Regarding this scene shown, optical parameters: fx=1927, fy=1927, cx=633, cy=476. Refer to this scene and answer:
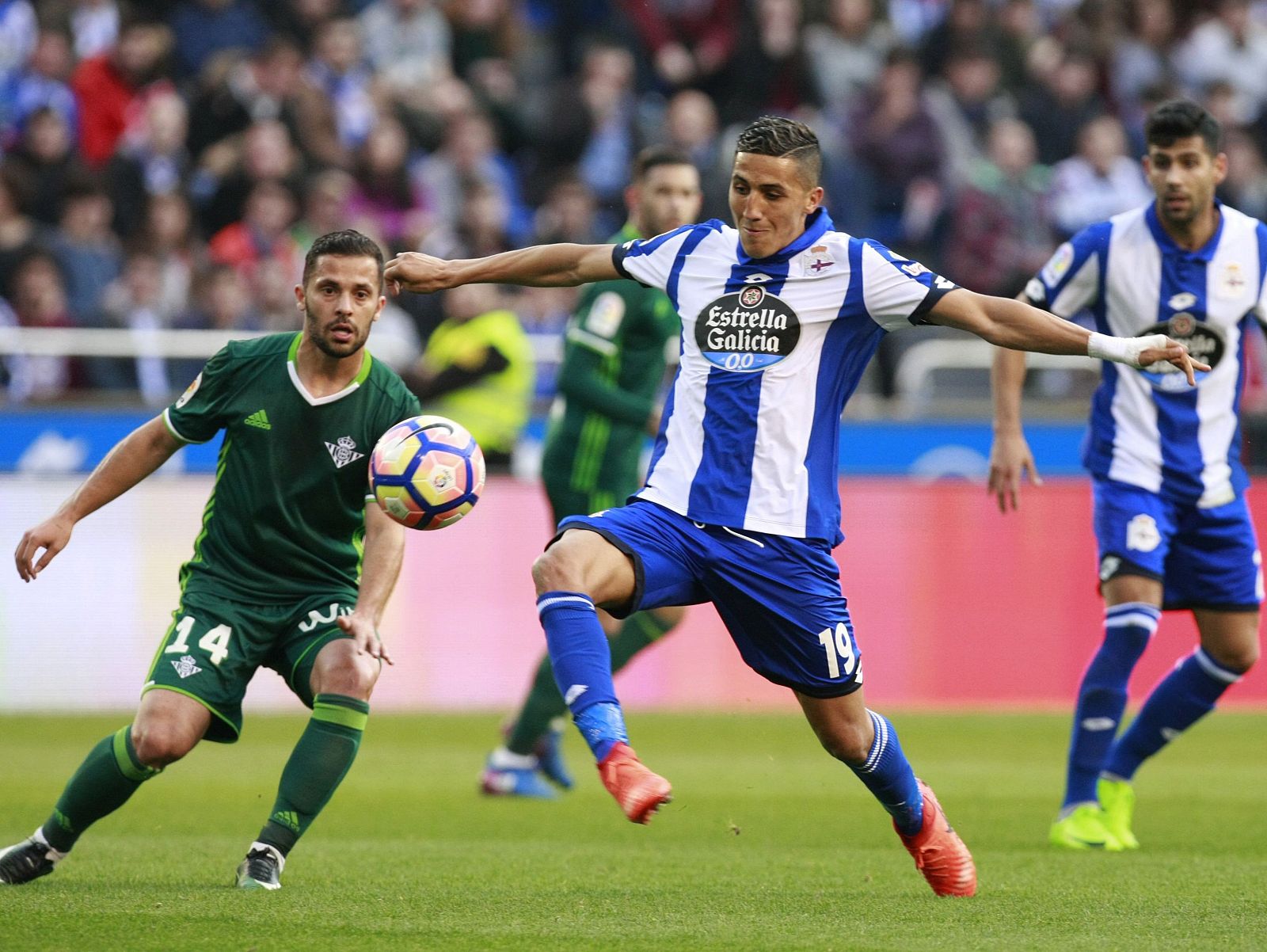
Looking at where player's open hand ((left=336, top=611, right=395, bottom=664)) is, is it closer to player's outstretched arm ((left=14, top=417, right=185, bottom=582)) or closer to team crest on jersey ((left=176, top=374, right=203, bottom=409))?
player's outstretched arm ((left=14, top=417, right=185, bottom=582))

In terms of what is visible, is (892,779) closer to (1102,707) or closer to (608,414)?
(1102,707)

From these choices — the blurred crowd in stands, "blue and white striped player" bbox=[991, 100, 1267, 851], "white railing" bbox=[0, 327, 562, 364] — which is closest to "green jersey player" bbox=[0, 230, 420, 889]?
"blue and white striped player" bbox=[991, 100, 1267, 851]

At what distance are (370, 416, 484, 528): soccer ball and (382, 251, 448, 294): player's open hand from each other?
0.46 metres

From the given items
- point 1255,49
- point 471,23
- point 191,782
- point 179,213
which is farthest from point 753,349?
point 1255,49

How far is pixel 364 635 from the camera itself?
5.68m

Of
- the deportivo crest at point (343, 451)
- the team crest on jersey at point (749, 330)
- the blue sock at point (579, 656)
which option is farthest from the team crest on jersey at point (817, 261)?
the deportivo crest at point (343, 451)

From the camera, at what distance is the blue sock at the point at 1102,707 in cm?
737

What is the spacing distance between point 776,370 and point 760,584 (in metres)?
0.64

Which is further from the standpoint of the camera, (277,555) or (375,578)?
(277,555)

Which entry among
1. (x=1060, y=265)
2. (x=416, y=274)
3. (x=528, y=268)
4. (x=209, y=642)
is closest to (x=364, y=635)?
(x=209, y=642)

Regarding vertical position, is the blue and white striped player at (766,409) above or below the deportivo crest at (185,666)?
above

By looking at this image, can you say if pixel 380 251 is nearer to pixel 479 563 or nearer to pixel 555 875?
pixel 555 875

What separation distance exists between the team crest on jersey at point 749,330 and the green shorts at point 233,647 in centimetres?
149

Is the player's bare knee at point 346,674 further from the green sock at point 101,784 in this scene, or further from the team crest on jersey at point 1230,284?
the team crest on jersey at point 1230,284
